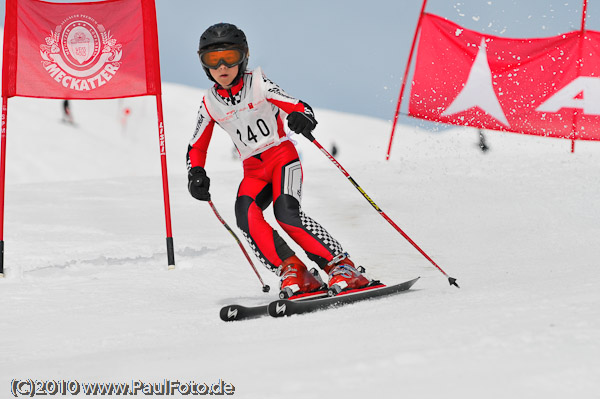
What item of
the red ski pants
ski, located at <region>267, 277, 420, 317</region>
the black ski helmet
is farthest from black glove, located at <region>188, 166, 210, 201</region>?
ski, located at <region>267, 277, 420, 317</region>

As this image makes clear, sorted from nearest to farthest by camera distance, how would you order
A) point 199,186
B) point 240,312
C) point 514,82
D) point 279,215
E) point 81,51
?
1. point 240,312
2. point 279,215
3. point 199,186
4. point 81,51
5. point 514,82

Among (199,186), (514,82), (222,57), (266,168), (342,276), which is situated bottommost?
(342,276)

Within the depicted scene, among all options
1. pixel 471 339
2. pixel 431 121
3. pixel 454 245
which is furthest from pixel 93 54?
pixel 431 121

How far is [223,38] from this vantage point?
364 cm

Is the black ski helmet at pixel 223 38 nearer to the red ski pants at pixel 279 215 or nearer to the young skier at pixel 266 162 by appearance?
the young skier at pixel 266 162

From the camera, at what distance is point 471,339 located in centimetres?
202

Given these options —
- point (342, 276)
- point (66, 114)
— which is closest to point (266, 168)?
point (342, 276)

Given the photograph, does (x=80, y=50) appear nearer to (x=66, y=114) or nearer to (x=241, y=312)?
(x=241, y=312)

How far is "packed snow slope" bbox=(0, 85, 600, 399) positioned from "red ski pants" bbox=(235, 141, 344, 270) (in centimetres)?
44

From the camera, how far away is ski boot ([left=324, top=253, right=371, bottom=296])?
353 centimetres

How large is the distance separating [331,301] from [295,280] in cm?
37

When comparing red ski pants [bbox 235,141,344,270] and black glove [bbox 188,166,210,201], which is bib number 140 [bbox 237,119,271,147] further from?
black glove [bbox 188,166,210,201]

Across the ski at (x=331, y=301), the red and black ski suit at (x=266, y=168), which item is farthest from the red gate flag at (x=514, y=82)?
the ski at (x=331, y=301)

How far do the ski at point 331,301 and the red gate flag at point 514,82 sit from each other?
6.61m
